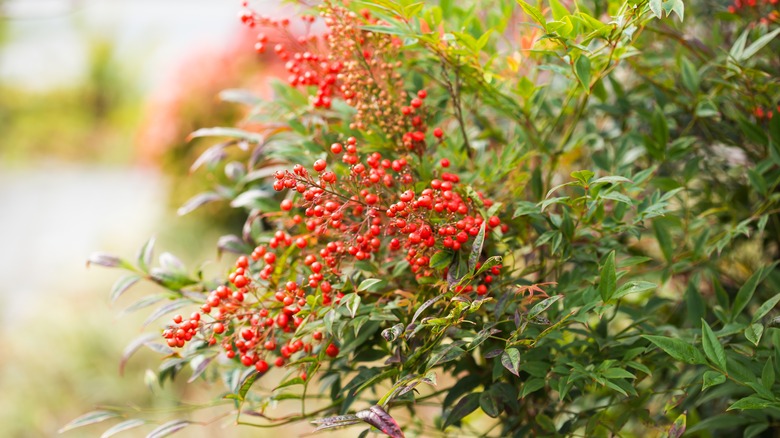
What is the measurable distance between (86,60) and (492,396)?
7.03 m

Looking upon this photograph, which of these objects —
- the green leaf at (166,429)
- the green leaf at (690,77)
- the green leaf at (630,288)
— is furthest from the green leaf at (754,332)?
the green leaf at (166,429)

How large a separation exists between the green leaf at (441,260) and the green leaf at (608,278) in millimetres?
172

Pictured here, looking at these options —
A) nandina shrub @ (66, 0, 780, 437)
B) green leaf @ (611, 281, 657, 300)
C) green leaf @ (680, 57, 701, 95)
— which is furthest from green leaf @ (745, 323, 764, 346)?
green leaf @ (680, 57, 701, 95)

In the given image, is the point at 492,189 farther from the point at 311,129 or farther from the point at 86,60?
the point at 86,60

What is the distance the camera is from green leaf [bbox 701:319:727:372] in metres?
0.78

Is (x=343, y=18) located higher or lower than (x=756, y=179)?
higher

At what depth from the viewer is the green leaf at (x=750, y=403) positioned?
0.74 metres

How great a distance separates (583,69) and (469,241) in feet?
0.79

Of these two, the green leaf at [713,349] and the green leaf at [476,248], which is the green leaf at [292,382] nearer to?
the green leaf at [476,248]

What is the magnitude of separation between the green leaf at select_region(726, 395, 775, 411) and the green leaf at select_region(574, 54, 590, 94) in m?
0.38

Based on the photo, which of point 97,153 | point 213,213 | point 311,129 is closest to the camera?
point 311,129

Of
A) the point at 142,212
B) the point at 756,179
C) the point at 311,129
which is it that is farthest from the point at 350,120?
the point at 142,212

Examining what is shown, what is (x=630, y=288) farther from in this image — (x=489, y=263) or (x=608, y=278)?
(x=489, y=263)

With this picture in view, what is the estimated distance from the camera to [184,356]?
978mm
